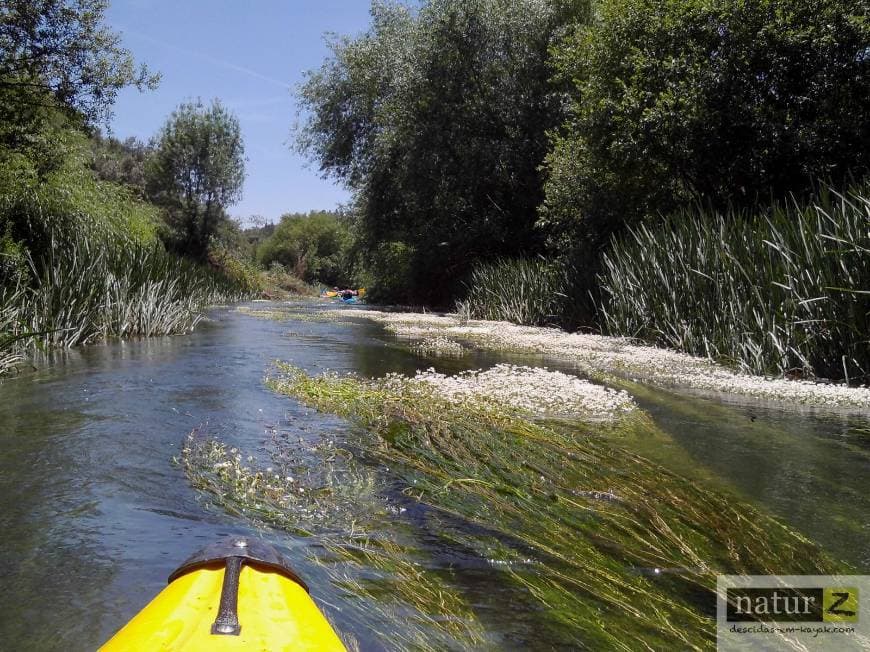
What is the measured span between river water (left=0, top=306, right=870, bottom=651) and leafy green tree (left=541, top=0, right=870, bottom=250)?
8219 mm

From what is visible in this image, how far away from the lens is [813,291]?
27.8 ft

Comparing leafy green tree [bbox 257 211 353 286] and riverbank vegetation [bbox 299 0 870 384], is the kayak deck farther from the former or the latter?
leafy green tree [bbox 257 211 353 286]

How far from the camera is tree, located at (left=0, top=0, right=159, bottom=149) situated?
40.5ft

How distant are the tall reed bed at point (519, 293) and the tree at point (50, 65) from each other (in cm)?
1069

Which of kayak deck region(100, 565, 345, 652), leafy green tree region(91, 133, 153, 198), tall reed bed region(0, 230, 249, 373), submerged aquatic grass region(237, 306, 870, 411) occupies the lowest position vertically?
submerged aquatic grass region(237, 306, 870, 411)

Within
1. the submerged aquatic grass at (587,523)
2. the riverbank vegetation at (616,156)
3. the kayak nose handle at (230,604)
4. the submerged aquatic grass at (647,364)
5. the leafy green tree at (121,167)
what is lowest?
the submerged aquatic grass at (587,523)

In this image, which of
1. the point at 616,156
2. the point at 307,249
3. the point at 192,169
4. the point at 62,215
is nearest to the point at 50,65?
the point at 62,215

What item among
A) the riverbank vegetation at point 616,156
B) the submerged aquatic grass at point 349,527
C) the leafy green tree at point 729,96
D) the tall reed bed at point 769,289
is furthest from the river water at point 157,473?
the leafy green tree at point 729,96

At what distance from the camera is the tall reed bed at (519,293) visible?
62.2 feet

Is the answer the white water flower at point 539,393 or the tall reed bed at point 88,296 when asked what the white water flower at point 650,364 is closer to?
the white water flower at point 539,393

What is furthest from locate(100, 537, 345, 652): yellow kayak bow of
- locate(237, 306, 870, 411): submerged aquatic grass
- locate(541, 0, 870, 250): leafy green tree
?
locate(541, 0, 870, 250): leafy green tree

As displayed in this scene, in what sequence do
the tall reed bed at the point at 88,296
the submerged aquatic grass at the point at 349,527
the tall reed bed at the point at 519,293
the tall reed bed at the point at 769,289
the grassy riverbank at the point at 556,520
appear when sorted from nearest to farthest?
the submerged aquatic grass at the point at 349,527
the grassy riverbank at the point at 556,520
the tall reed bed at the point at 769,289
the tall reed bed at the point at 88,296
the tall reed bed at the point at 519,293

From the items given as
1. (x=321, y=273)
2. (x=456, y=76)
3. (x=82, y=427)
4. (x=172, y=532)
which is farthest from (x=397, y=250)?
(x=321, y=273)

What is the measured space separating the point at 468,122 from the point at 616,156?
34.5ft
